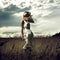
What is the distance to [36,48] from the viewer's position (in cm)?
1158

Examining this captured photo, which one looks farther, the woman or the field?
the field

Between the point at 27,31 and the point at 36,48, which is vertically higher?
the point at 27,31

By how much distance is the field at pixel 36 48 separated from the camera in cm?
1118

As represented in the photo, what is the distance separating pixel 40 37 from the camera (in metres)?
11.4

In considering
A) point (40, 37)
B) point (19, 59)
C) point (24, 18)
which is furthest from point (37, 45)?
point (24, 18)

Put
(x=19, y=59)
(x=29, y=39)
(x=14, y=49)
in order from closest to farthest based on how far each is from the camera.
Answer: (x=29, y=39)
(x=19, y=59)
(x=14, y=49)

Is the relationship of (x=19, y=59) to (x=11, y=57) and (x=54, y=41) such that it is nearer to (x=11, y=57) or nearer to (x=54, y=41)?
(x=11, y=57)

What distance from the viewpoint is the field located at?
11180 millimetres

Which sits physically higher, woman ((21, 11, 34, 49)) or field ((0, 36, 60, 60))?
woman ((21, 11, 34, 49))

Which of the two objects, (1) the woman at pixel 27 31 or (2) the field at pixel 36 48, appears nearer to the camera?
(1) the woman at pixel 27 31

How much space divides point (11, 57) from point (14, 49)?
47 centimetres

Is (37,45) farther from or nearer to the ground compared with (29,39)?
nearer to the ground

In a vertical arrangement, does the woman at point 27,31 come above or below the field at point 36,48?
above

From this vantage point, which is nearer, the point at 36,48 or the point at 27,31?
the point at 27,31
